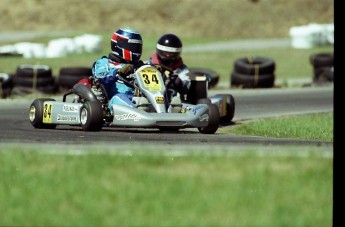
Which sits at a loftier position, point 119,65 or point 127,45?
point 127,45

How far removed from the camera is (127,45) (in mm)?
12891

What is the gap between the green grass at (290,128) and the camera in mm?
12822

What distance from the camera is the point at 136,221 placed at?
7.15m

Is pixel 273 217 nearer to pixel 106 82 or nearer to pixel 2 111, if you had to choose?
pixel 106 82

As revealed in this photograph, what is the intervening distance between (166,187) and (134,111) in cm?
424

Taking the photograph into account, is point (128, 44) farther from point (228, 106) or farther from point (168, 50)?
point (228, 106)

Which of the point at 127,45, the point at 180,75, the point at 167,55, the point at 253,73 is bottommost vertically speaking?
the point at 253,73

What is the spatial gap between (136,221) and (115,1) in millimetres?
40839

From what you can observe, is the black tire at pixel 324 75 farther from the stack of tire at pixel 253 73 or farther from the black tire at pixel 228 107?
the black tire at pixel 228 107

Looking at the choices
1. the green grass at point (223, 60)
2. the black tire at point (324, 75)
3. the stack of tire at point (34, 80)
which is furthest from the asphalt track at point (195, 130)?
the green grass at point (223, 60)

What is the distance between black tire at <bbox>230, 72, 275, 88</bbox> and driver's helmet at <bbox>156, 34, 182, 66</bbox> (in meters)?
7.89

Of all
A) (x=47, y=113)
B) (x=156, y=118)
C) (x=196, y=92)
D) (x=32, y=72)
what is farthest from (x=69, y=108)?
(x=32, y=72)

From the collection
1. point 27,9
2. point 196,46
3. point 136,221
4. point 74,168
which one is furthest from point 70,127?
point 27,9

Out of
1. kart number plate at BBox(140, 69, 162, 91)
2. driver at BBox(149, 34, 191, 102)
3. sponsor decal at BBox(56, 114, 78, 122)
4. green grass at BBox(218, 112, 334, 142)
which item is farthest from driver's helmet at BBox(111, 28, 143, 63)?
green grass at BBox(218, 112, 334, 142)
